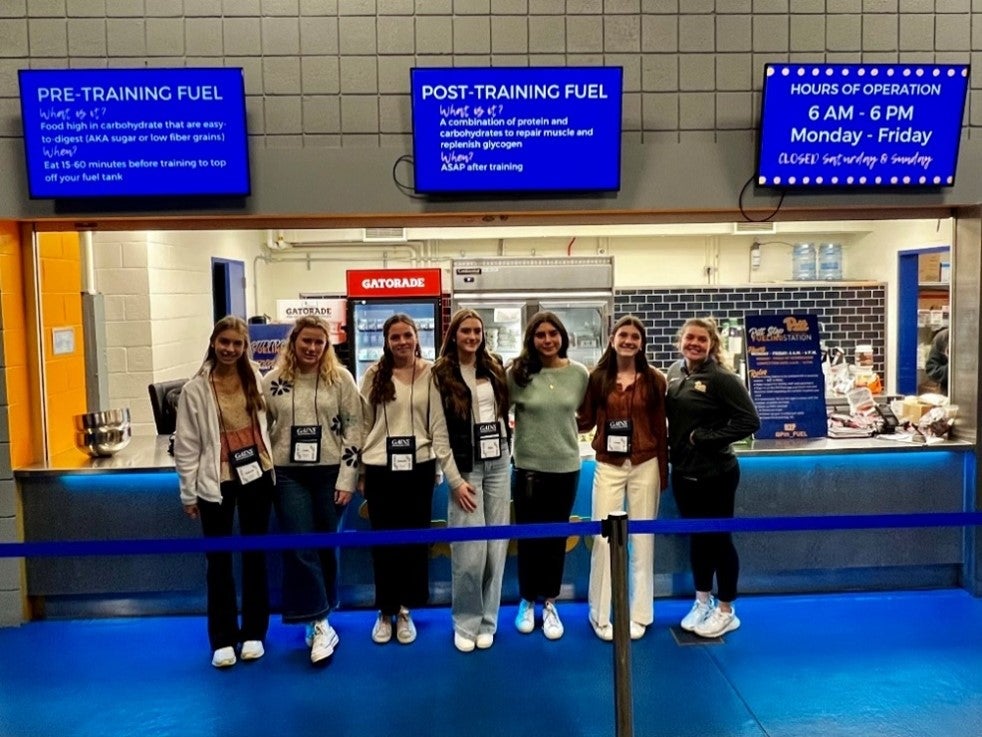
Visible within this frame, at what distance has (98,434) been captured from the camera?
14.8 feet

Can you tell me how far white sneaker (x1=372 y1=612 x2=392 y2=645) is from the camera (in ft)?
13.3

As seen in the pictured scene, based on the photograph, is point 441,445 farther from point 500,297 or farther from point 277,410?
point 500,297

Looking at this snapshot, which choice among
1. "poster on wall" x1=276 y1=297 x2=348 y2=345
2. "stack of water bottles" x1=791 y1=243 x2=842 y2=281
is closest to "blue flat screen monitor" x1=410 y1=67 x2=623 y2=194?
"poster on wall" x1=276 y1=297 x2=348 y2=345

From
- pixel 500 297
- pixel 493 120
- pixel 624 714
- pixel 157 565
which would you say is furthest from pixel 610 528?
pixel 500 297

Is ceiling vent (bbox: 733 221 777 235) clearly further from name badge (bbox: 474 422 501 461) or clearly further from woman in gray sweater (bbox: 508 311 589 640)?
name badge (bbox: 474 422 501 461)

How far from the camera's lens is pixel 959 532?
15.2 ft

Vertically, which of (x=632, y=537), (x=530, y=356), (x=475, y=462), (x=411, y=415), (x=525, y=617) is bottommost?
(x=525, y=617)

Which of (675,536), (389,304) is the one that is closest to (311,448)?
(675,536)

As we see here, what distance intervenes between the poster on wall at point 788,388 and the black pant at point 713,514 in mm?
887

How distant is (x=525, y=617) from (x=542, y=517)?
1.73 ft

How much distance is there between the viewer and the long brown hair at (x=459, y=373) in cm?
383

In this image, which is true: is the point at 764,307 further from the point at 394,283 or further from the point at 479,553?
the point at 479,553

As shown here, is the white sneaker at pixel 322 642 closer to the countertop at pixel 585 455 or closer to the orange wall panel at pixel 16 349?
the countertop at pixel 585 455

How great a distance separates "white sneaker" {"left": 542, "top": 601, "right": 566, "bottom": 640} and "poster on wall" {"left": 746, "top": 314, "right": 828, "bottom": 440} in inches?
61.6
